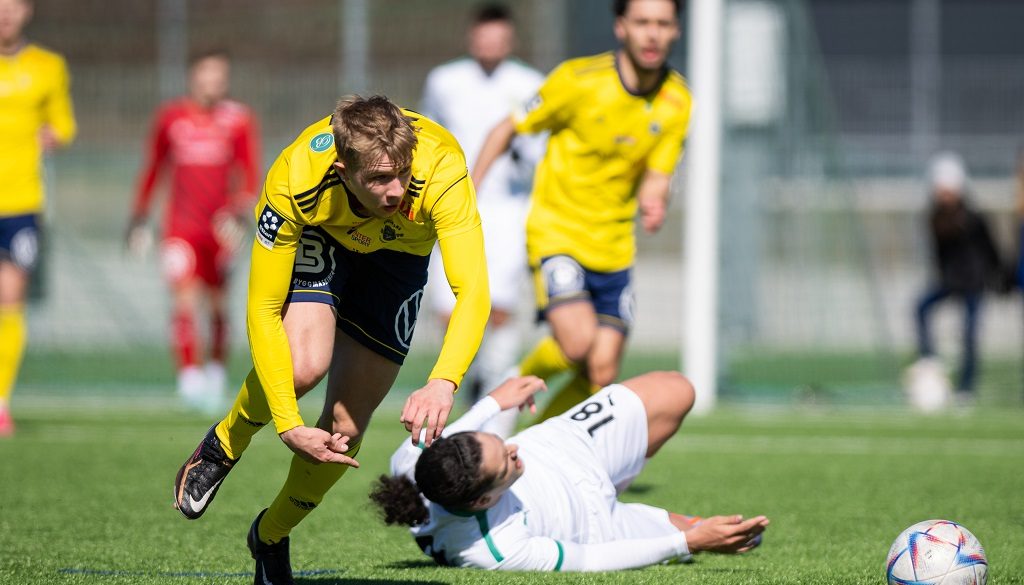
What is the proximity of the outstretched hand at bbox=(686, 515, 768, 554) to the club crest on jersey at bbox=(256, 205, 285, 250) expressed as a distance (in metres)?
1.75

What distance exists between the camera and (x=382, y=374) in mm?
4746

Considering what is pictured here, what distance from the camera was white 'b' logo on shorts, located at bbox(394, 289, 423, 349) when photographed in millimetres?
4766

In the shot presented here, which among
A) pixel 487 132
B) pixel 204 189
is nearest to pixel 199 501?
pixel 487 132

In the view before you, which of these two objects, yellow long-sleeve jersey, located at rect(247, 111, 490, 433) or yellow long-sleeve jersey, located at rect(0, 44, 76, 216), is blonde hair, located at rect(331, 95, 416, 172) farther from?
yellow long-sleeve jersey, located at rect(0, 44, 76, 216)

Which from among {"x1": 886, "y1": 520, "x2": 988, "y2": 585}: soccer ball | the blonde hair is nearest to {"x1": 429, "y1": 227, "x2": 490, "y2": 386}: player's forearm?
the blonde hair

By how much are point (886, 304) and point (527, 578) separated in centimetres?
1132

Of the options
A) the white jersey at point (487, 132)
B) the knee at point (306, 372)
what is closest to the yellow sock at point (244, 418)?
the knee at point (306, 372)

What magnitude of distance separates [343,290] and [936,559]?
2.03 meters

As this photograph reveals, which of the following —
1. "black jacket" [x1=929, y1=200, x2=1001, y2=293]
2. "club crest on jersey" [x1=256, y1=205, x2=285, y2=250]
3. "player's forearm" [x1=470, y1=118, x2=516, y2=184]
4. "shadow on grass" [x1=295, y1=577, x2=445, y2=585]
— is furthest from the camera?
"black jacket" [x1=929, y1=200, x2=1001, y2=293]

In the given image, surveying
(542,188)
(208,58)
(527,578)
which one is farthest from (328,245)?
(208,58)

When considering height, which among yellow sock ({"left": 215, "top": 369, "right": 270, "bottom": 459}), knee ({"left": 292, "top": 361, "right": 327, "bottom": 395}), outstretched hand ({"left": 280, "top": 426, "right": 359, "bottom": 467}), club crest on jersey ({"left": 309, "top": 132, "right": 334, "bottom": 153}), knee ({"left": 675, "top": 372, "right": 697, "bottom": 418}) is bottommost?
knee ({"left": 675, "top": 372, "right": 697, "bottom": 418})

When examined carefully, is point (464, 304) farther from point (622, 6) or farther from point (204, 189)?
point (204, 189)

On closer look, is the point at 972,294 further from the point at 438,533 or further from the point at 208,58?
the point at 438,533

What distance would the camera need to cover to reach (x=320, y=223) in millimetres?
4422
